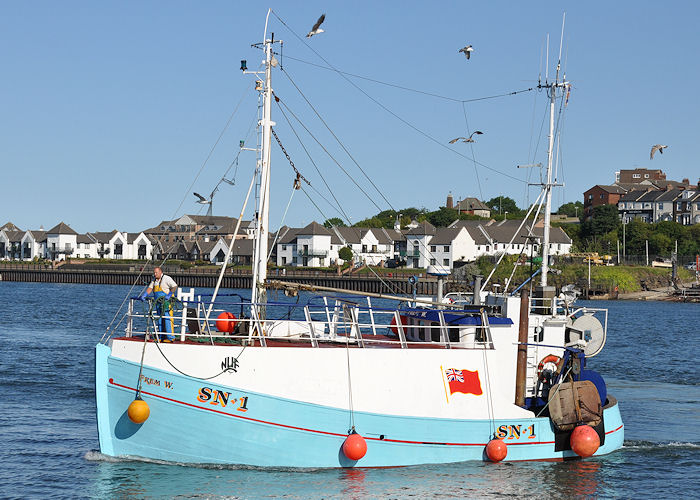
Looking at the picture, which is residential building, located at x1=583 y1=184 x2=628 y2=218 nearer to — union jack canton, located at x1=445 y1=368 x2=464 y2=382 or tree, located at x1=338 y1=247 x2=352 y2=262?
tree, located at x1=338 y1=247 x2=352 y2=262

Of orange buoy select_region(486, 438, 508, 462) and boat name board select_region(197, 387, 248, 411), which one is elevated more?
boat name board select_region(197, 387, 248, 411)

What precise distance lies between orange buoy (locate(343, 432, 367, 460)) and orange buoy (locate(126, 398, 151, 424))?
3.79m

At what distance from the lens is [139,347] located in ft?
50.0

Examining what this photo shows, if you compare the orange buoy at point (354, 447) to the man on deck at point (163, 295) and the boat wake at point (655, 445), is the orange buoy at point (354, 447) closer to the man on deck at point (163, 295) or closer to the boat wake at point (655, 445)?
the man on deck at point (163, 295)

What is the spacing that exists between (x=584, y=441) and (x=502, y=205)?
158013mm

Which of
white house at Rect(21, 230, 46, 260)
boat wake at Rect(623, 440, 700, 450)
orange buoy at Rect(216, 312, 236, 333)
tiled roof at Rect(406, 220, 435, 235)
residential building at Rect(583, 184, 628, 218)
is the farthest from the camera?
white house at Rect(21, 230, 46, 260)

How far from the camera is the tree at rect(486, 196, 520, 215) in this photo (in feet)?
552

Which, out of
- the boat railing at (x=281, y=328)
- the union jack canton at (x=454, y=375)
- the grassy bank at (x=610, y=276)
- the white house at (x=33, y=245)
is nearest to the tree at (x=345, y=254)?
the grassy bank at (x=610, y=276)

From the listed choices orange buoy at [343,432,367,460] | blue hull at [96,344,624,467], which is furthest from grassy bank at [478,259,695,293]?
orange buoy at [343,432,367,460]

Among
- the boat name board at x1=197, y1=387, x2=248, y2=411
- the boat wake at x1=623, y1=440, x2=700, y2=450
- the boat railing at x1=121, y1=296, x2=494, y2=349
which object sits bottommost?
the boat wake at x1=623, y1=440, x2=700, y2=450

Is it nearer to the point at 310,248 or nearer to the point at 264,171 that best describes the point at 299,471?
the point at 264,171

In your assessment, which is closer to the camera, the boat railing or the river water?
the river water

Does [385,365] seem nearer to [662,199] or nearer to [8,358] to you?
[8,358]

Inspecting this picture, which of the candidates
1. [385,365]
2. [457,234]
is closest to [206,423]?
[385,365]
